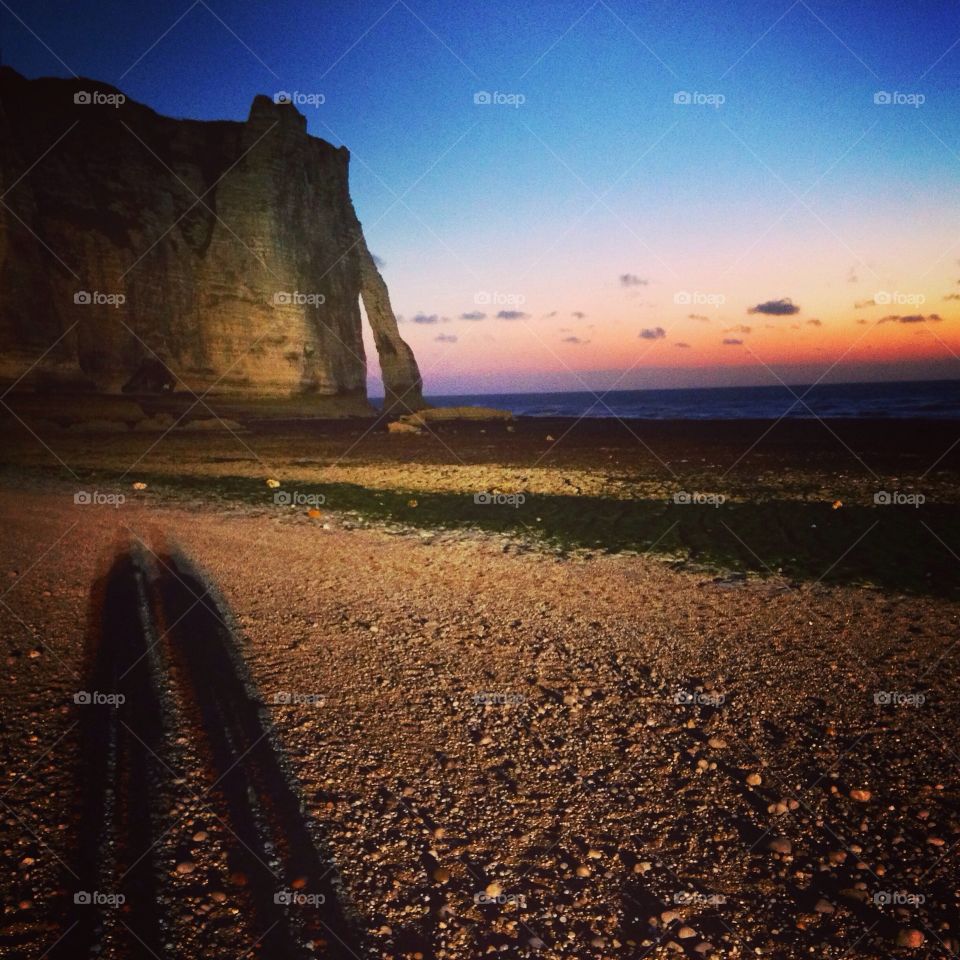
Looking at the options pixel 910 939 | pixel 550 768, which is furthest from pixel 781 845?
pixel 550 768

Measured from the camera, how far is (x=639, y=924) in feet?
8.96

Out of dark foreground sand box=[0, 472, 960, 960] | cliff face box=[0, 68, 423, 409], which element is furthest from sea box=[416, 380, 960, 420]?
dark foreground sand box=[0, 472, 960, 960]

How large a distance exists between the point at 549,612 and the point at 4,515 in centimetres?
1146

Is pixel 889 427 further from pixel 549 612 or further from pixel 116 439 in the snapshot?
pixel 116 439

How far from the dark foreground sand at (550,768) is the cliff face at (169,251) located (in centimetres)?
3026

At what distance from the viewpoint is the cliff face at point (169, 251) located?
28.8 metres

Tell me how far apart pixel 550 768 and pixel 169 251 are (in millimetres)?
43010

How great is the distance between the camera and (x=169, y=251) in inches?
1433

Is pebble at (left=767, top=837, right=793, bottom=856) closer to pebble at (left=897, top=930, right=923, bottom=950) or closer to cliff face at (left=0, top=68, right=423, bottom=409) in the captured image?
pebble at (left=897, top=930, right=923, bottom=950)

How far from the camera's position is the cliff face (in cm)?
2881

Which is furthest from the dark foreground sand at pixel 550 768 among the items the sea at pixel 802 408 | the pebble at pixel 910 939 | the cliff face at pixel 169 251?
the sea at pixel 802 408

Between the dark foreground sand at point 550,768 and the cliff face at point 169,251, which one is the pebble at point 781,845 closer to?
the dark foreground sand at point 550,768

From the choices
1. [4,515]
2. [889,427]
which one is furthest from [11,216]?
[889,427]

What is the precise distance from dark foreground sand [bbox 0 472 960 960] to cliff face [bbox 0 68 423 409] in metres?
30.3
